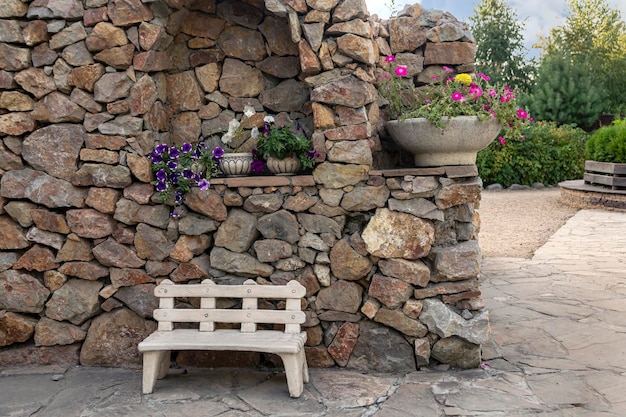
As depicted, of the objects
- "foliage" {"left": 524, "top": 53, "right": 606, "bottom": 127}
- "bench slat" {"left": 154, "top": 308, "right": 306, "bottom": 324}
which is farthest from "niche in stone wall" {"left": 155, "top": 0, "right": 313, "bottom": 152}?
"foliage" {"left": 524, "top": 53, "right": 606, "bottom": 127}

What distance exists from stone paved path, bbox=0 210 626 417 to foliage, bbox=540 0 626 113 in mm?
15141

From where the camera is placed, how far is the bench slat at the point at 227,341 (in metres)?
3.27

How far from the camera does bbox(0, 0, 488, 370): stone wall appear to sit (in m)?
3.68

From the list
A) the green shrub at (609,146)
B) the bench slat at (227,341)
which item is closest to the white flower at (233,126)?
the bench slat at (227,341)

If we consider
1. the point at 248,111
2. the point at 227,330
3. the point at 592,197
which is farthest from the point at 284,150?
the point at 592,197

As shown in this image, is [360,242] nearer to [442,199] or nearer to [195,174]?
[442,199]

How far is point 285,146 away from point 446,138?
1.00 metres

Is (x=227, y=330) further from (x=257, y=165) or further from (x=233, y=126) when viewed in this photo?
(x=233, y=126)

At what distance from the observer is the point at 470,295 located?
3717 mm

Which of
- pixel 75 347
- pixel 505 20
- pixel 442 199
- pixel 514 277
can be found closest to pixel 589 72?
pixel 505 20

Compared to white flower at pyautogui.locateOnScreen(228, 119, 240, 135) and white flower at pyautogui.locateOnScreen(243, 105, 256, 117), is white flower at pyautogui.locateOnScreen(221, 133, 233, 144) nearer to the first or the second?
white flower at pyautogui.locateOnScreen(228, 119, 240, 135)

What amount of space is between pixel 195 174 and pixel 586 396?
263 cm

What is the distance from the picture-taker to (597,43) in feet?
63.9

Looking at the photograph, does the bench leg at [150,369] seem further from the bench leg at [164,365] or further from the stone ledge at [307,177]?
the stone ledge at [307,177]
